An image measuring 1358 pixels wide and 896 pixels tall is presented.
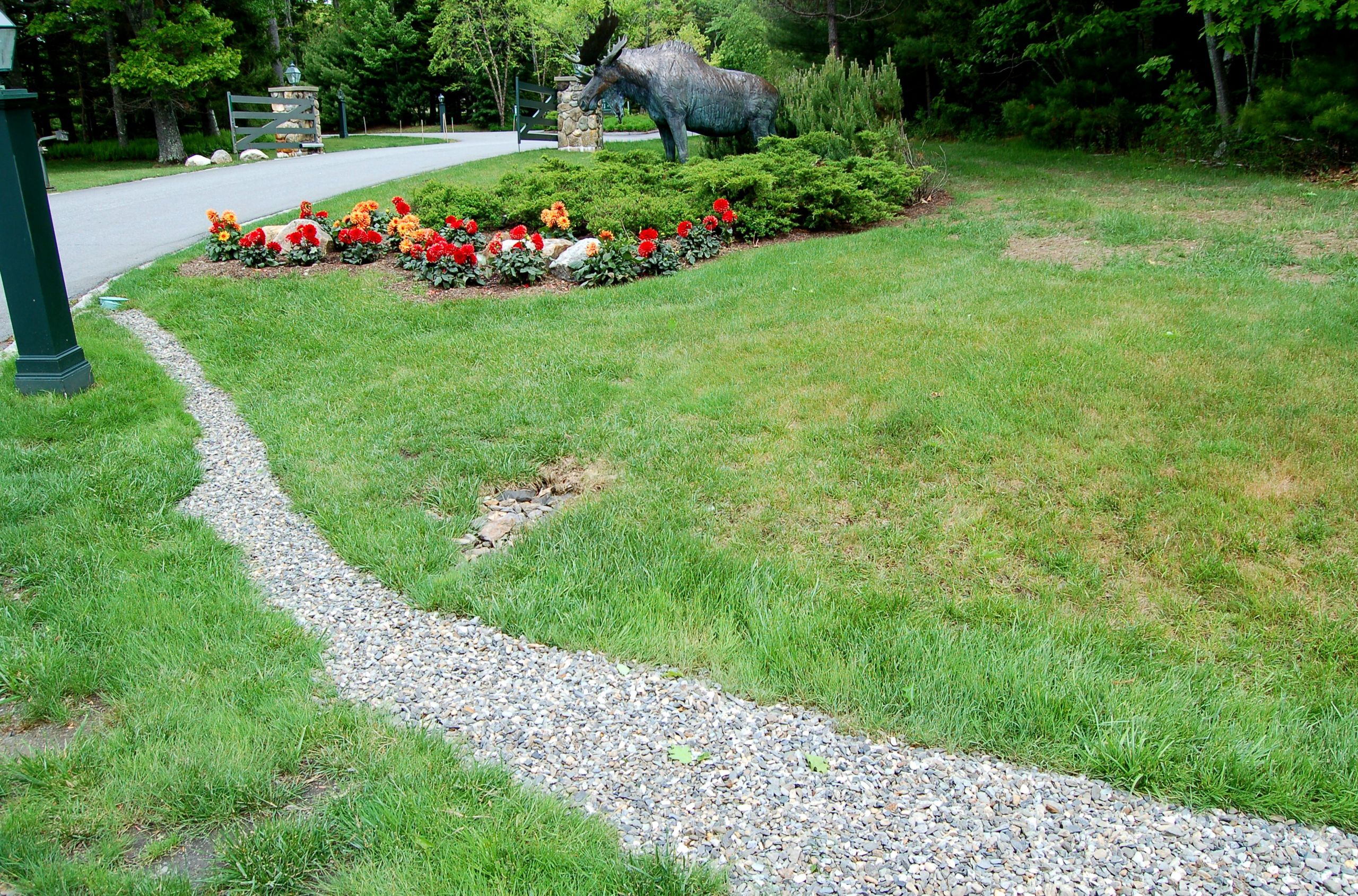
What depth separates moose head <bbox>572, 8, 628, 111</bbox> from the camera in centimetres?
1160

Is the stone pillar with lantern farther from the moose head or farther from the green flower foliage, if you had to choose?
the green flower foliage

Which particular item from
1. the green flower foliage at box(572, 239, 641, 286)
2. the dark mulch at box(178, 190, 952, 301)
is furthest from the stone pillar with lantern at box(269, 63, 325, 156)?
the green flower foliage at box(572, 239, 641, 286)

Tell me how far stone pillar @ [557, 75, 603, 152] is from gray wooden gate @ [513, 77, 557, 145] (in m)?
1.09

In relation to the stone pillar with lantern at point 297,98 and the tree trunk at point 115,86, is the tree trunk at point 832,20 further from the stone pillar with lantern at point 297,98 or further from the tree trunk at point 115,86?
the tree trunk at point 115,86

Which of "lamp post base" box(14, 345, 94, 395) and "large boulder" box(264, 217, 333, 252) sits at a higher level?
"large boulder" box(264, 217, 333, 252)

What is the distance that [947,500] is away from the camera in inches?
165

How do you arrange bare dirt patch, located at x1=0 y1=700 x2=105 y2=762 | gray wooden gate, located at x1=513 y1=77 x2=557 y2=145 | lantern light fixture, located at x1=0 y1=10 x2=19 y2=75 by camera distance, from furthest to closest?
gray wooden gate, located at x1=513 y1=77 x2=557 y2=145 < lantern light fixture, located at x1=0 y1=10 x2=19 y2=75 < bare dirt patch, located at x1=0 y1=700 x2=105 y2=762

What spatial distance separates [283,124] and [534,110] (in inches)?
272

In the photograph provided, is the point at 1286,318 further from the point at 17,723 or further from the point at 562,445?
the point at 17,723

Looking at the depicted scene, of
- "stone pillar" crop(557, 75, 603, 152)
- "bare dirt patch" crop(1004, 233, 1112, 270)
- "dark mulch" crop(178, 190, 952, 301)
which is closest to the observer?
"bare dirt patch" crop(1004, 233, 1112, 270)

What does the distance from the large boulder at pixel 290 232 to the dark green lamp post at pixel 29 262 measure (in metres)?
3.87

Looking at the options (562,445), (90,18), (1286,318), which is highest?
(90,18)

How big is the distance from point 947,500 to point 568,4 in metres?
28.4

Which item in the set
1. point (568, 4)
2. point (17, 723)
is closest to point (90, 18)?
point (568, 4)
